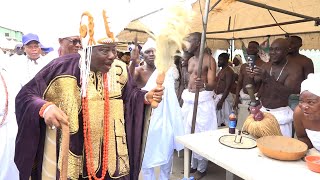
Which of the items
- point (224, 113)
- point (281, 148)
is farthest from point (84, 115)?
point (224, 113)

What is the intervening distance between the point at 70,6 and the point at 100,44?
47 centimetres

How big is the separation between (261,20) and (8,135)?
5220mm

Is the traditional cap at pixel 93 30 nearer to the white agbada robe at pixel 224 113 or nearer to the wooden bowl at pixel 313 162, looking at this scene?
the wooden bowl at pixel 313 162

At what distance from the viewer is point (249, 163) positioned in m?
2.02

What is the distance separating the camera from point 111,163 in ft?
7.63

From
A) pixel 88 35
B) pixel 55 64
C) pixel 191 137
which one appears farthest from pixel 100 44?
pixel 191 137

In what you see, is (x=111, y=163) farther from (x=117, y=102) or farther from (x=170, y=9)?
(x=170, y=9)

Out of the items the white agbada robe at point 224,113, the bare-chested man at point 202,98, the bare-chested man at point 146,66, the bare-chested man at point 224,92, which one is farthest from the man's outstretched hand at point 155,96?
the white agbada robe at point 224,113

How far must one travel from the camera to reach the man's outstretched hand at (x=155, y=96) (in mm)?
2136

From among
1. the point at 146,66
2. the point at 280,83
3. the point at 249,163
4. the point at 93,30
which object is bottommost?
the point at 249,163

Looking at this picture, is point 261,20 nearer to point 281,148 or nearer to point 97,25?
point 281,148

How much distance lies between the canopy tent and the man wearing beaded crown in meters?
2.06

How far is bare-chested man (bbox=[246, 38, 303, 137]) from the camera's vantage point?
384 cm

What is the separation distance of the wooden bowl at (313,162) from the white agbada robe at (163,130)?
6.29 ft
